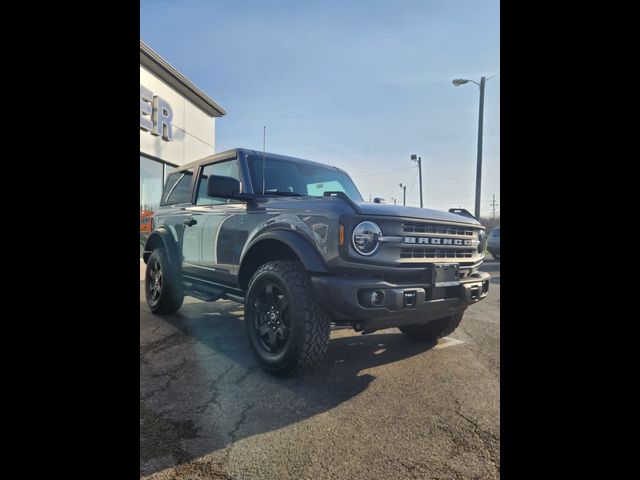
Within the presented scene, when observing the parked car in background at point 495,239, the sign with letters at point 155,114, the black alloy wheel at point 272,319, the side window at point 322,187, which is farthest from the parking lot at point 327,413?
the sign with letters at point 155,114

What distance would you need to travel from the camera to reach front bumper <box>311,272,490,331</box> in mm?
2244

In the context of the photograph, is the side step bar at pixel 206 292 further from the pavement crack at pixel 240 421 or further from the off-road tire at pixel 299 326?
the pavement crack at pixel 240 421

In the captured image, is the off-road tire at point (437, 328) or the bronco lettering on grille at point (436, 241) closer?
the bronco lettering on grille at point (436, 241)

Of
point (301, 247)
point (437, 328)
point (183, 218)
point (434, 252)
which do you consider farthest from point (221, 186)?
point (437, 328)

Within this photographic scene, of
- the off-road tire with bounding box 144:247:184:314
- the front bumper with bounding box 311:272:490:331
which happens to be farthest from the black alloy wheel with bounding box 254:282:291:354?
the off-road tire with bounding box 144:247:184:314

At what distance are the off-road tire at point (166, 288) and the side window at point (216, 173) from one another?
0.91 m

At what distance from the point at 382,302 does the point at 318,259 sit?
535 millimetres

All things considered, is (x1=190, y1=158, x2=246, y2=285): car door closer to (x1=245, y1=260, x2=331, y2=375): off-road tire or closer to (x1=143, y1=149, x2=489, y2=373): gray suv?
(x1=143, y1=149, x2=489, y2=373): gray suv

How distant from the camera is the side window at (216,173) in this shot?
11.3ft

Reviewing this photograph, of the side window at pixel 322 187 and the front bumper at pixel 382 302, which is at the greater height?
the side window at pixel 322 187
